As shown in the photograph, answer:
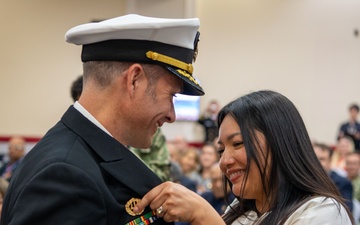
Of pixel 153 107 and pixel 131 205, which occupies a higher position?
pixel 153 107

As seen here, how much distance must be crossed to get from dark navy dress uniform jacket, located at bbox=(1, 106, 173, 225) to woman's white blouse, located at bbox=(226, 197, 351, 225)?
441mm

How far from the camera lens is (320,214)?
173 cm

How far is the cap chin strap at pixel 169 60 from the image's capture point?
1.49 metres

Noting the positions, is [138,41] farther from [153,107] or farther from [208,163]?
[208,163]

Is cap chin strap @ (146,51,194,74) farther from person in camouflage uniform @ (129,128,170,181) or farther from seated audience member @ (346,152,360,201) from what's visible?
seated audience member @ (346,152,360,201)

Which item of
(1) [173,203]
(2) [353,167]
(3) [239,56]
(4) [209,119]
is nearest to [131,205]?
(1) [173,203]

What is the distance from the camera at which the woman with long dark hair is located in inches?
71.1

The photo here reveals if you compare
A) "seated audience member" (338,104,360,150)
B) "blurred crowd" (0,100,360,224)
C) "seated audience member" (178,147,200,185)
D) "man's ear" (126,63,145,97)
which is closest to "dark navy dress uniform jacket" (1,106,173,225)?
"man's ear" (126,63,145,97)

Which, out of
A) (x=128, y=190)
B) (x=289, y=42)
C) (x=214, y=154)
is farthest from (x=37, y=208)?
(x=289, y=42)

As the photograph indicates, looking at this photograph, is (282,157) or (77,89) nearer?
(282,157)

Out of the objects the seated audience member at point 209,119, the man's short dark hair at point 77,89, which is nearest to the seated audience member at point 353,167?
the man's short dark hair at point 77,89

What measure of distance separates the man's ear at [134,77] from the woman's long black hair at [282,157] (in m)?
0.49

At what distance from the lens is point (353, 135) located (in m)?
11.4

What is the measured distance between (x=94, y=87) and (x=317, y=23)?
1151cm
